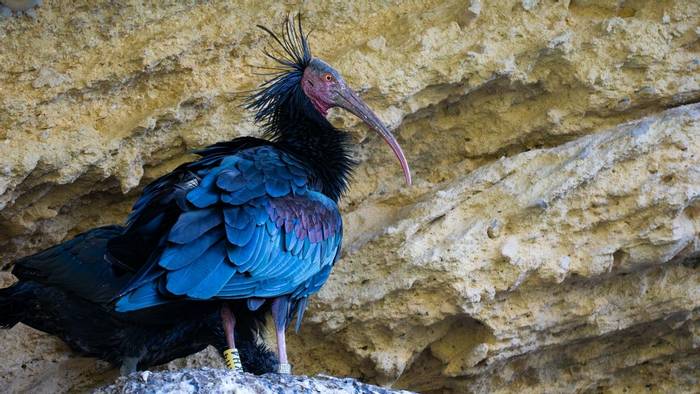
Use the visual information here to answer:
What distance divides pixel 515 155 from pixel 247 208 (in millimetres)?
1573

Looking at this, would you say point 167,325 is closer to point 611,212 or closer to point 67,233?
point 67,233

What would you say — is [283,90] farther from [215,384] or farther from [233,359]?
[215,384]

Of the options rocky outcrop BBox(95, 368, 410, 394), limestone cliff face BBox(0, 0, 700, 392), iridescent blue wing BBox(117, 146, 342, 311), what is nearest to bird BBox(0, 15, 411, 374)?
iridescent blue wing BBox(117, 146, 342, 311)

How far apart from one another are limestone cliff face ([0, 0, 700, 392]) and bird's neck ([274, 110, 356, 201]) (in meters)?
0.33

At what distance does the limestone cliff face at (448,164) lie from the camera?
235 inches

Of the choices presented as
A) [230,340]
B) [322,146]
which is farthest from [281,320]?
[322,146]

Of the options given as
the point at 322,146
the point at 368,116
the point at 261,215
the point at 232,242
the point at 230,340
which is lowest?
the point at 230,340

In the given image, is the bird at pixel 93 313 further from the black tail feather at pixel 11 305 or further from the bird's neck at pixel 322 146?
the bird's neck at pixel 322 146

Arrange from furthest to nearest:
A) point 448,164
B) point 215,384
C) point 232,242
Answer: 1. point 448,164
2. point 232,242
3. point 215,384

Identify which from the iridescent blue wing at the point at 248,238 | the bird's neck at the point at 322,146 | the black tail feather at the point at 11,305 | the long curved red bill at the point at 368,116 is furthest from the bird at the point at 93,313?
the long curved red bill at the point at 368,116

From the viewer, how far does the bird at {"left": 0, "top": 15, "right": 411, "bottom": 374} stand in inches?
202

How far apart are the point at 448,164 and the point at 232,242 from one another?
1726 millimetres

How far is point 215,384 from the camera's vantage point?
4836mm

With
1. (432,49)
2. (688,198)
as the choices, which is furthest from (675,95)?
(432,49)
